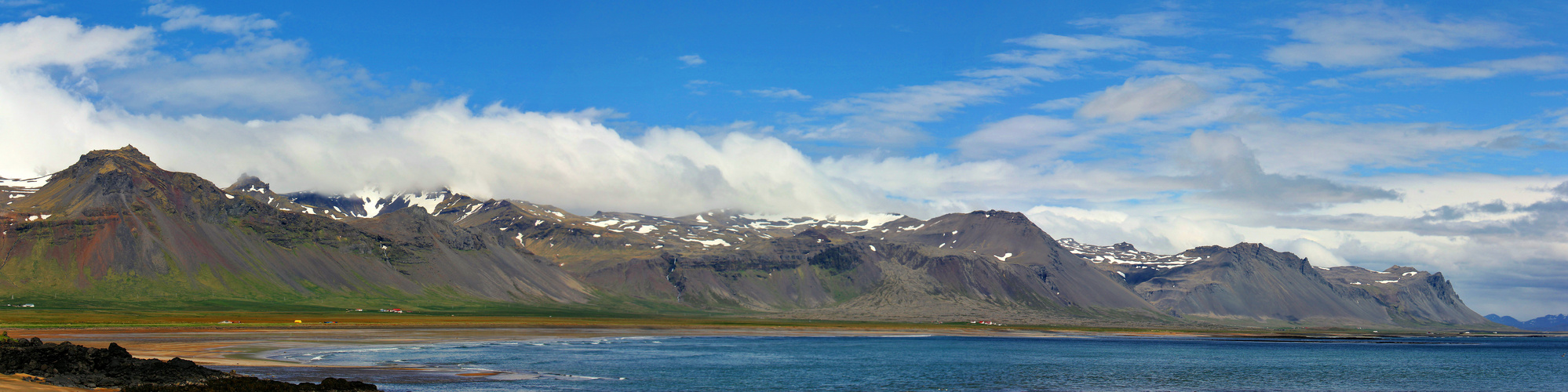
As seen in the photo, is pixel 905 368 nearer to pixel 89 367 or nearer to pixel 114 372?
pixel 114 372

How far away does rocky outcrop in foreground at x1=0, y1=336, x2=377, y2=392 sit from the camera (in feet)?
194

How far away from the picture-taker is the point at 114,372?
63.5m

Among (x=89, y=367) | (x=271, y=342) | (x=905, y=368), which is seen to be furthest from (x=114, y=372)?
(x=905, y=368)

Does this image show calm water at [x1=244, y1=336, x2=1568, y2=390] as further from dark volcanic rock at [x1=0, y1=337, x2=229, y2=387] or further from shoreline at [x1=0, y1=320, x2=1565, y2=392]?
dark volcanic rock at [x1=0, y1=337, x2=229, y2=387]

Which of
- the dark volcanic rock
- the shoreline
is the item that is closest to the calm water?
the shoreline

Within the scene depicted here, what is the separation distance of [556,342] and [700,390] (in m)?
83.6

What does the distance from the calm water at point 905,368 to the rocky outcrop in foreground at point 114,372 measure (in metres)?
11.7

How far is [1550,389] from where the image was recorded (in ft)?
343

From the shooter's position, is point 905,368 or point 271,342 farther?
point 271,342

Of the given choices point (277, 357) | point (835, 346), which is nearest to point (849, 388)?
point (277, 357)

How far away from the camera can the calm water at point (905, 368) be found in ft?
298

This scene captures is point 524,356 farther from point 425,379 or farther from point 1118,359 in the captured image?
point 1118,359

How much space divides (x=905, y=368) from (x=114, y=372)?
7870 centimetres

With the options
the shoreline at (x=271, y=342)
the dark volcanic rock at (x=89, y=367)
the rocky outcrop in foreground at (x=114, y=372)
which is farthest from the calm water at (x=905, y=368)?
the dark volcanic rock at (x=89, y=367)
